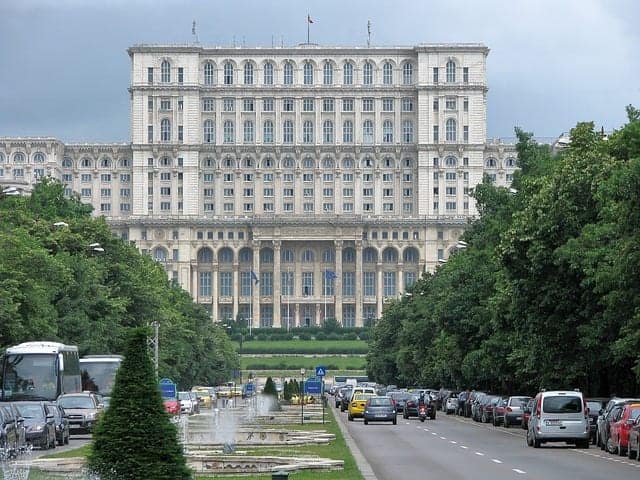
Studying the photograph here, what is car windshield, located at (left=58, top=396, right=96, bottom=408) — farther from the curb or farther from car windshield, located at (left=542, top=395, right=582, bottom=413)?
car windshield, located at (left=542, top=395, right=582, bottom=413)

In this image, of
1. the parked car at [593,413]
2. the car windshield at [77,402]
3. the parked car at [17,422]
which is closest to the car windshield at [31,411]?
the parked car at [17,422]

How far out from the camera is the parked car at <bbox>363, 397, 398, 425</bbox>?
253 feet

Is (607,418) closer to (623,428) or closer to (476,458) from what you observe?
(623,428)

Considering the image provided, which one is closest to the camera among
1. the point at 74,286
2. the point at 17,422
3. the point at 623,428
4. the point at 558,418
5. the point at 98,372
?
the point at 17,422

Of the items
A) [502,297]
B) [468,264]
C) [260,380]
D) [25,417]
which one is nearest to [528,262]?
[502,297]

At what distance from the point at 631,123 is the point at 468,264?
36636mm

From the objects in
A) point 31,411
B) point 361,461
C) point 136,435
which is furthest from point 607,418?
point 136,435

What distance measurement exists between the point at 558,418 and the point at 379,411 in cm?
2525

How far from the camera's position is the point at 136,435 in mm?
23281

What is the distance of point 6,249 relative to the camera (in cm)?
7244

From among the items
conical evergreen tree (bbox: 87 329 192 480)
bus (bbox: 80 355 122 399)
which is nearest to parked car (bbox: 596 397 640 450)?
conical evergreen tree (bbox: 87 329 192 480)

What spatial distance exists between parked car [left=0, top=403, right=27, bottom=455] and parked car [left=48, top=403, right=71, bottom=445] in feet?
16.3

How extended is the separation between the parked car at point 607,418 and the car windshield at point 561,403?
96cm

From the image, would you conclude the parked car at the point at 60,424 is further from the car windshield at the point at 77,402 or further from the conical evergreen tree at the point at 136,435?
the conical evergreen tree at the point at 136,435
